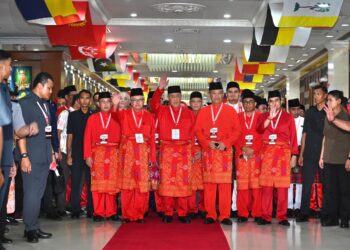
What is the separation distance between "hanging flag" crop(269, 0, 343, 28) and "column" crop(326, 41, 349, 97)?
6471 millimetres

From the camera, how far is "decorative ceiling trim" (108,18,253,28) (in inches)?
504

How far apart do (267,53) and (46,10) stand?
6368mm

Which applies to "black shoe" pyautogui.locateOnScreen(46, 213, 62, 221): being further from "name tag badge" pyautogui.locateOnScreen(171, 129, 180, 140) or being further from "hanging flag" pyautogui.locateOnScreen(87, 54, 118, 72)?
"hanging flag" pyautogui.locateOnScreen(87, 54, 118, 72)

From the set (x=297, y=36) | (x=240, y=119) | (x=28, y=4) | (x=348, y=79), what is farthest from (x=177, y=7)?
(x=348, y=79)

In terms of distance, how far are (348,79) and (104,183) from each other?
10.4m

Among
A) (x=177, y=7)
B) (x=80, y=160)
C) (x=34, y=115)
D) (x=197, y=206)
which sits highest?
(x=177, y=7)

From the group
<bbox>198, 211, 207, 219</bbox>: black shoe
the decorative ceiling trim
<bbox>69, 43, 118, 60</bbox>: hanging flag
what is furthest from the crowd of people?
the decorative ceiling trim

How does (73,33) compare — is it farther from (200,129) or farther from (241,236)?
(241,236)

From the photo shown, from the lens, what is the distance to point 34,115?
5414 mm

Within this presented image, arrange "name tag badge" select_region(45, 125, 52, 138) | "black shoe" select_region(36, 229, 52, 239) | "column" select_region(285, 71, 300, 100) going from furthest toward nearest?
"column" select_region(285, 71, 300, 100), "black shoe" select_region(36, 229, 52, 239), "name tag badge" select_region(45, 125, 52, 138)

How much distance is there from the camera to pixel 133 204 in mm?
6871

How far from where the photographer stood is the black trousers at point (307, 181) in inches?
280

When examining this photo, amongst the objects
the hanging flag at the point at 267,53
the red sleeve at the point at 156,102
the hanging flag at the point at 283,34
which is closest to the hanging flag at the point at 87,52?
the hanging flag at the point at 283,34

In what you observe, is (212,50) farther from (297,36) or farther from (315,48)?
(297,36)
